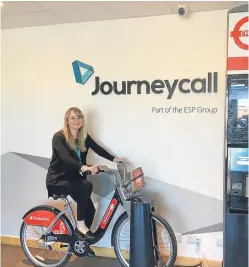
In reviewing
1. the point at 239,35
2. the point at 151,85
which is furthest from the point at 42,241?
the point at 239,35

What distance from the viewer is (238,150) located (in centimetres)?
273

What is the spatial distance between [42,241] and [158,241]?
118 centimetres

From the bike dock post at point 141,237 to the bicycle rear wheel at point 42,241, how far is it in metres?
0.73

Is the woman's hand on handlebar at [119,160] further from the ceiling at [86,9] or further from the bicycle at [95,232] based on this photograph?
the ceiling at [86,9]

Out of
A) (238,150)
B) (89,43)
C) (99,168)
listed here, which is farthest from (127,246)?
(89,43)

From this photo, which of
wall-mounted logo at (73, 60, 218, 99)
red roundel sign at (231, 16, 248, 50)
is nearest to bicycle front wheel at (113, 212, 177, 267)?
wall-mounted logo at (73, 60, 218, 99)

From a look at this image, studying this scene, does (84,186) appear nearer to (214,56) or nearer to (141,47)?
(141,47)

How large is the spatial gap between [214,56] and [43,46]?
192cm

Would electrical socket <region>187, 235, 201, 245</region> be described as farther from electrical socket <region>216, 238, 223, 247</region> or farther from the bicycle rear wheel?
the bicycle rear wheel

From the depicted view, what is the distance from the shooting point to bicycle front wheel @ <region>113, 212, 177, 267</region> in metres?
3.24

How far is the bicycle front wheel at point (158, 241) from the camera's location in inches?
128

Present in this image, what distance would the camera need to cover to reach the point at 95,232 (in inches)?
137

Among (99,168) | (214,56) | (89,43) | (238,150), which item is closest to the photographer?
(238,150)

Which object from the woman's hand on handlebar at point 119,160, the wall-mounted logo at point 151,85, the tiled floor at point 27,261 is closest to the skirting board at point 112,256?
the tiled floor at point 27,261
